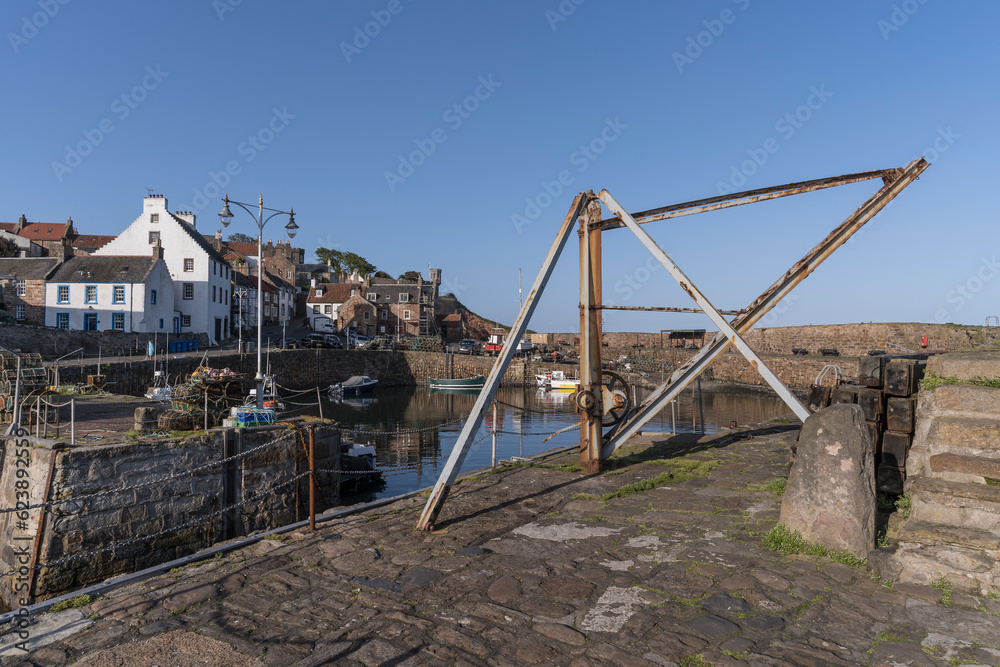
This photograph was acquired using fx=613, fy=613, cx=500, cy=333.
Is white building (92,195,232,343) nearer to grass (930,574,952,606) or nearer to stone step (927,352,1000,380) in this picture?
stone step (927,352,1000,380)

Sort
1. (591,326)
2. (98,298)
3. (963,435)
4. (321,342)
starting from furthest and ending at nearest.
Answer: (321,342) < (98,298) < (591,326) < (963,435)

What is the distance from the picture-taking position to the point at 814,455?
6.36m

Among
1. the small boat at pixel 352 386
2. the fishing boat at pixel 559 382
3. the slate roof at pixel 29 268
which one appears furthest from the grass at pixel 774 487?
the slate roof at pixel 29 268

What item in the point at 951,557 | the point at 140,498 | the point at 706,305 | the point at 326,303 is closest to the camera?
the point at 951,557

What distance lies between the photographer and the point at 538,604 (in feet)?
17.9

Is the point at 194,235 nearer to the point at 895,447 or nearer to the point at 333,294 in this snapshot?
the point at 333,294

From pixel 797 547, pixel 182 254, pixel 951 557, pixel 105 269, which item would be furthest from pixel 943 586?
pixel 182 254

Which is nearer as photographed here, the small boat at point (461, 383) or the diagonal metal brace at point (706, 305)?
the diagonal metal brace at point (706, 305)

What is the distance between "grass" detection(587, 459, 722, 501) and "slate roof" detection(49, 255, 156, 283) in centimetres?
4906

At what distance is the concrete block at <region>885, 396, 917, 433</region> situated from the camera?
7.84 m

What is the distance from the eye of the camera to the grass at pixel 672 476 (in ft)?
30.7

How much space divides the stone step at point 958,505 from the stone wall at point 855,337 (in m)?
42.1

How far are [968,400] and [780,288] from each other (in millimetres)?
3166

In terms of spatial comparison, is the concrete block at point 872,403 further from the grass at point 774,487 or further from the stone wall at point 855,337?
the stone wall at point 855,337
